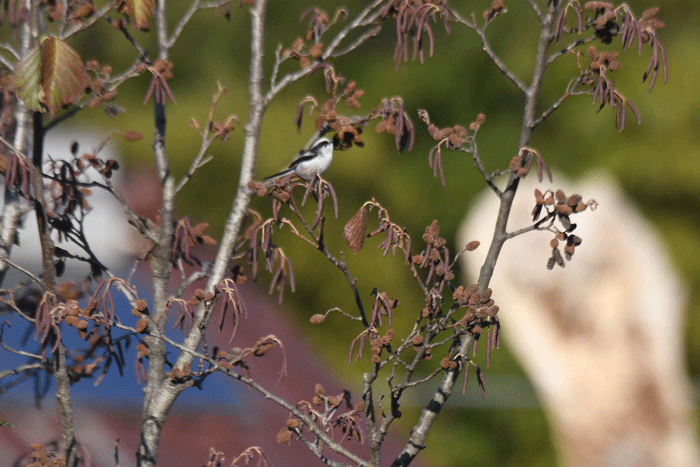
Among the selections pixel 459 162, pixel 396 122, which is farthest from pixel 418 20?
pixel 459 162

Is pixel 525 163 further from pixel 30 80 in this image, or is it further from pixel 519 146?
pixel 30 80

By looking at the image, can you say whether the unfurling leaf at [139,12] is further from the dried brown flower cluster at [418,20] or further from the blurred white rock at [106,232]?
the blurred white rock at [106,232]

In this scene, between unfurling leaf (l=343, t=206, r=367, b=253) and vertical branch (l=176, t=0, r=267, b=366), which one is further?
vertical branch (l=176, t=0, r=267, b=366)

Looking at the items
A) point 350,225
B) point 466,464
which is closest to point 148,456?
point 350,225

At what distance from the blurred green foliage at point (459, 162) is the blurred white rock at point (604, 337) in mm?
295

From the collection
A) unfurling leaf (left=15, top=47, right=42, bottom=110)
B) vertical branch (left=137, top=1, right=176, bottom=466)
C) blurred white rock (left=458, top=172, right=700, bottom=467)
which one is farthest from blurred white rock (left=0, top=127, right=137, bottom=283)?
unfurling leaf (left=15, top=47, right=42, bottom=110)

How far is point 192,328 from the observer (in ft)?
4.56

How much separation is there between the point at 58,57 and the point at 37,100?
3.2 inches

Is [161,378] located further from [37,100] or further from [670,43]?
[670,43]

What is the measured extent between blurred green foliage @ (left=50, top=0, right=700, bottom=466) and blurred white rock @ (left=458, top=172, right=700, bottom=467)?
295 mm

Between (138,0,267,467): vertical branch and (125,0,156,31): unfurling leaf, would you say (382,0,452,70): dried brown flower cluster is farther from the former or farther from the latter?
(125,0,156,31): unfurling leaf

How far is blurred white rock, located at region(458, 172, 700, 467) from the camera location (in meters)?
4.90

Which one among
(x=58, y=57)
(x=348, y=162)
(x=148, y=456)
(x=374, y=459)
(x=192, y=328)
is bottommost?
(x=148, y=456)

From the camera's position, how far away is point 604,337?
4961 millimetres
